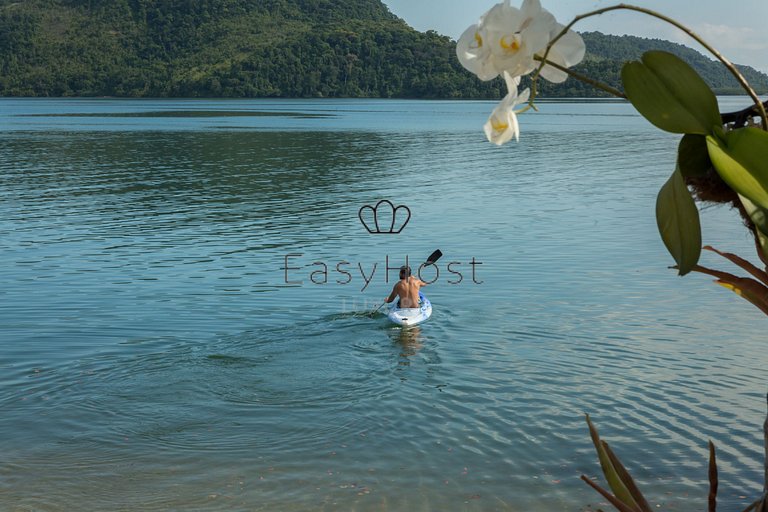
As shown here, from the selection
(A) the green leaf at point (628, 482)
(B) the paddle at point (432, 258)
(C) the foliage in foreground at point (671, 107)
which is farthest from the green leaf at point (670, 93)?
(B) the paddle at point (432, 258)

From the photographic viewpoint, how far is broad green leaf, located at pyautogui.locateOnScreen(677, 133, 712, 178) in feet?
4.16

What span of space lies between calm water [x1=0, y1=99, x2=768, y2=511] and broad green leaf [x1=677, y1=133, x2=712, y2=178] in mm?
5511

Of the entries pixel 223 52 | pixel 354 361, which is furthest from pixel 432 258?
pixel 223 52

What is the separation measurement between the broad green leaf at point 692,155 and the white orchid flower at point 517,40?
21 centimetres

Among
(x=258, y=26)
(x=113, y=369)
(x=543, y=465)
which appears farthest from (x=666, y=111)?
(x=258, y=26)

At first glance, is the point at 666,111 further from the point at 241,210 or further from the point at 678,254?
the point at 241,210

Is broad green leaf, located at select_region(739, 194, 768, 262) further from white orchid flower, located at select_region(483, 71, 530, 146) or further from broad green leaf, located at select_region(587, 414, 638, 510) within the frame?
broad green leaf, located at select_region(587, 414, 638, 510)

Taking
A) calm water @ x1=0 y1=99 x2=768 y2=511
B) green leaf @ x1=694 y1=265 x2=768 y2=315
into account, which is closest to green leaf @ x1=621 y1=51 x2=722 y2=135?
green leaf @ x1=694 y1=265 x2=768 y2=315

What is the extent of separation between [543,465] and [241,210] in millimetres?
17526

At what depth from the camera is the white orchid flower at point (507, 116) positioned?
3.98 feet

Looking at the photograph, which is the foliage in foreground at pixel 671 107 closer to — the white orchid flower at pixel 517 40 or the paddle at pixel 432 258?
the white orchid flower at pixel 517 40

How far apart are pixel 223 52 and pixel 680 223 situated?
159633mm

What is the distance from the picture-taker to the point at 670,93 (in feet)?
3.99

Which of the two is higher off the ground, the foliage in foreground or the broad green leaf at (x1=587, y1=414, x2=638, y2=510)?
the foliage in foreground
